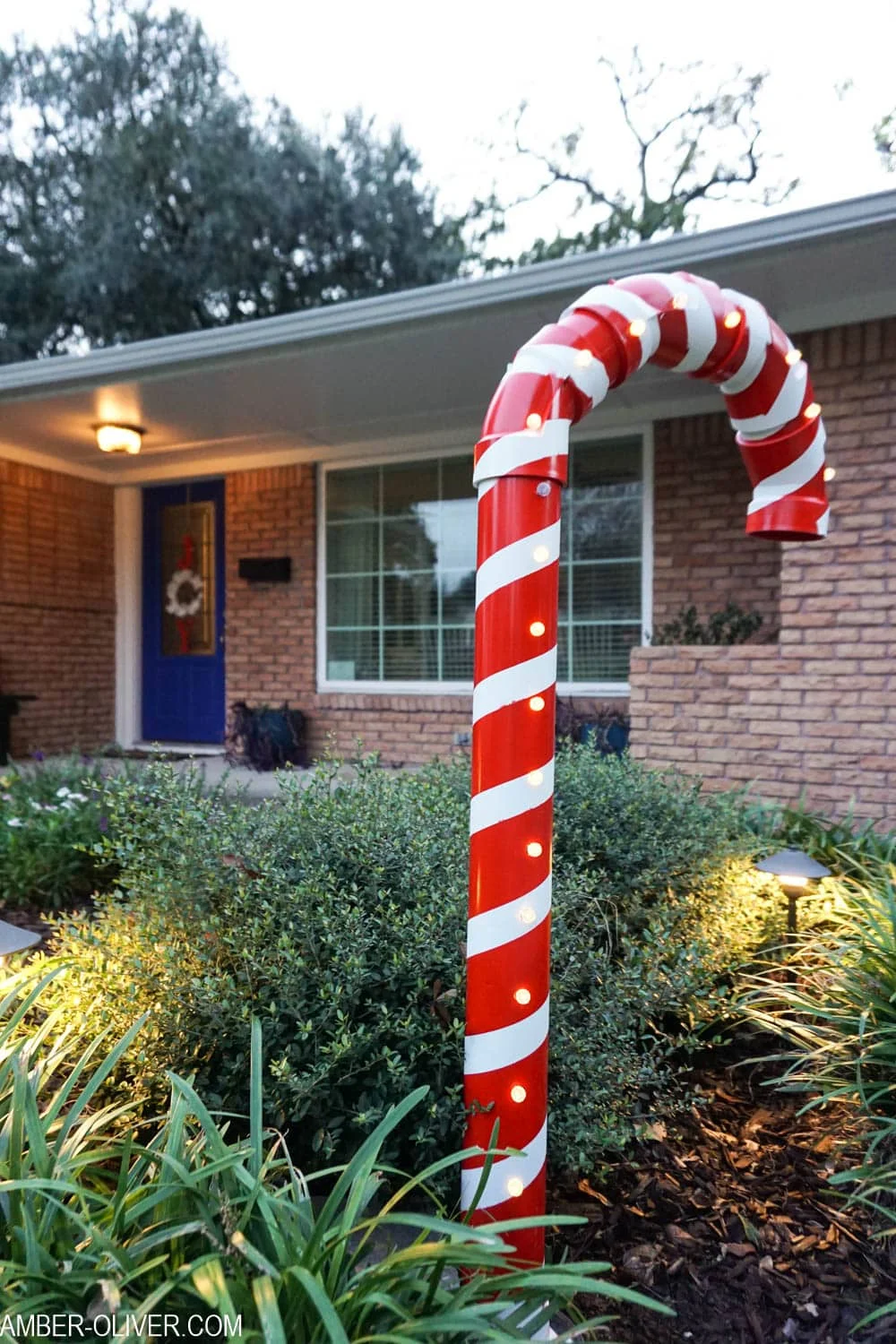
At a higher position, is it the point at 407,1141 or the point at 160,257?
the point at 160,257

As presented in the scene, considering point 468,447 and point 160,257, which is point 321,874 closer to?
point 468,447

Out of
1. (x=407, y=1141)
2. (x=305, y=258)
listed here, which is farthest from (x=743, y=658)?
(x=305, y=258)

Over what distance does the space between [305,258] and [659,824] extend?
13.6 metres

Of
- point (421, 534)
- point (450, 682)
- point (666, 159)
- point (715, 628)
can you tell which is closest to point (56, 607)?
point (421, 534)

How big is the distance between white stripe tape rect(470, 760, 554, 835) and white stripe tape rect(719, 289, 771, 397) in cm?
134

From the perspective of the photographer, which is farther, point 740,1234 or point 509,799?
point 740,1234

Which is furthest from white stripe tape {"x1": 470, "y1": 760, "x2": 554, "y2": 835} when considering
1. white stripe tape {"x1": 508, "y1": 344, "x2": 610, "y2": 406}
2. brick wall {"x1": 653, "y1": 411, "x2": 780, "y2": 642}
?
brick wall {"x1": 653, "y1": 411, "x2": 780, "y2": 642}

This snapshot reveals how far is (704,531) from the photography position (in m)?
6.41

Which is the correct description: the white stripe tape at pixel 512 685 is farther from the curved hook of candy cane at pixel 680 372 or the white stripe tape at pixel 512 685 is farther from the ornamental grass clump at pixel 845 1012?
the ornamental grass clump at pixel 845 1012

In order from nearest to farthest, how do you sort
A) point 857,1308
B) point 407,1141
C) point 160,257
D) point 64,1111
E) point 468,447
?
point 857,1308 < point 407,1141 < point 64,1111 < point 468,447 < point 160,257

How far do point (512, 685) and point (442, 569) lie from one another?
5.70 meters

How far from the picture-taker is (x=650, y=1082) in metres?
2.21

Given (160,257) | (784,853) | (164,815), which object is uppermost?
(160,257)

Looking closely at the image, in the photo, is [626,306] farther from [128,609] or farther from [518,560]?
[128,609]
